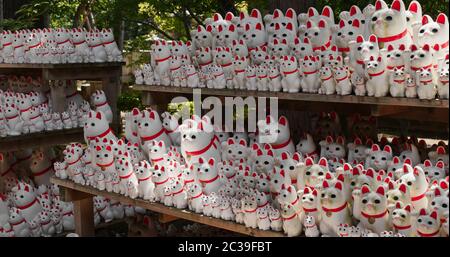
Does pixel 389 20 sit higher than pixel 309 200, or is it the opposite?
pixel 389 20

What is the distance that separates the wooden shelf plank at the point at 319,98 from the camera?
2926 millimetres

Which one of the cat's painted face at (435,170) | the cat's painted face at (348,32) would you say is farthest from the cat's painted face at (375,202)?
the cat's painted face at (348,32)

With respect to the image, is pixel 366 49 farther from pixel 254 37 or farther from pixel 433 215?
pixel 254 37

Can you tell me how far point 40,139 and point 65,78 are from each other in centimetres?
59

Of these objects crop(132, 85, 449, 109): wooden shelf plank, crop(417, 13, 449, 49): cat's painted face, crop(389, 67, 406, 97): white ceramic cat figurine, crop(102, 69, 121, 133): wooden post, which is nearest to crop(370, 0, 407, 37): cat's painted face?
crop(417, 13, 449, 49): cat's painted face

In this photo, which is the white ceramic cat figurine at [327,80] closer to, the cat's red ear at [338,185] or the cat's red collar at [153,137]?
the cat's red ear at [338,185]

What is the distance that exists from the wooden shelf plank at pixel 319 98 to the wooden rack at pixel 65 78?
1.32m

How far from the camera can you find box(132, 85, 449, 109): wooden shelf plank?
293cm

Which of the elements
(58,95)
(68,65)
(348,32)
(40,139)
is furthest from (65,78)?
(348,32)

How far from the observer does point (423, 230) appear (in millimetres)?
2732

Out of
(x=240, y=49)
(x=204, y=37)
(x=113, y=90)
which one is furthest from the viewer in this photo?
(x=113, y=90)

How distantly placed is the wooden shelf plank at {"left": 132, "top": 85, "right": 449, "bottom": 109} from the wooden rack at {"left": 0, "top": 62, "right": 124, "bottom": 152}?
1320 millimetres

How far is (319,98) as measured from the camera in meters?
3.35

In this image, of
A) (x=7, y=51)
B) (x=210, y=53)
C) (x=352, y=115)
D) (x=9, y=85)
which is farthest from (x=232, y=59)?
(x=9, y=85)
